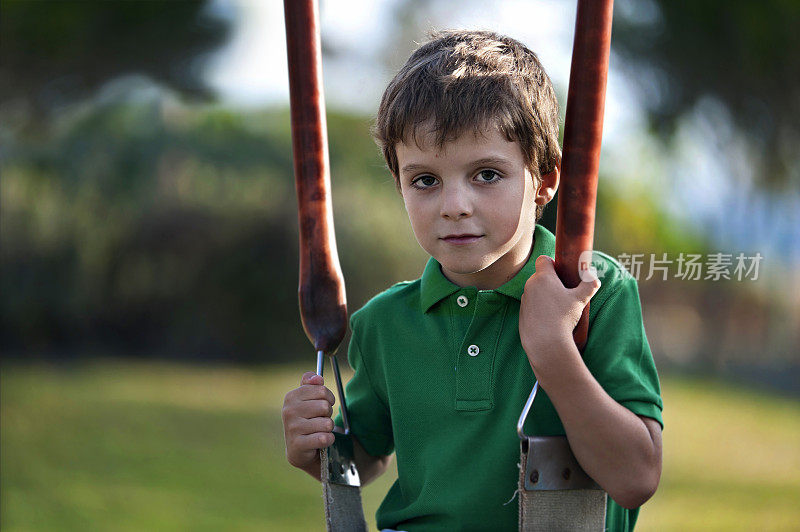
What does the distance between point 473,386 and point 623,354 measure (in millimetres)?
193

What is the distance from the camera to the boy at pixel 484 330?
0.98 metres

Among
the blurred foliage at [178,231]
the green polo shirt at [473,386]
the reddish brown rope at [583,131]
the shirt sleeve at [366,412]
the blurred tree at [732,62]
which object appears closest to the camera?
the reddish brown rope at [583,131]

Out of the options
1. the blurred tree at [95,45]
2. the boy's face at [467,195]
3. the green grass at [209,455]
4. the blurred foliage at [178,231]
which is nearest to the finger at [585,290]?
the boy's face at [467,195]

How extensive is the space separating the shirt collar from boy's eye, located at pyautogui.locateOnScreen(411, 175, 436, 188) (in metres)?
0.17

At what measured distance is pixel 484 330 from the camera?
1.13 meters

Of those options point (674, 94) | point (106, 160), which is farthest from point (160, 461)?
point (674, 94)

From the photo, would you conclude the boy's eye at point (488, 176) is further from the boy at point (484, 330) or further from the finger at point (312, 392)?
the finger at point (312, 392)

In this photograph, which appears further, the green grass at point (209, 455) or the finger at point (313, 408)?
the green grass at point (209, 455)

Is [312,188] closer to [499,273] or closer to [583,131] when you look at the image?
[499,273]

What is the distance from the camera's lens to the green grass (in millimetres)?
4688

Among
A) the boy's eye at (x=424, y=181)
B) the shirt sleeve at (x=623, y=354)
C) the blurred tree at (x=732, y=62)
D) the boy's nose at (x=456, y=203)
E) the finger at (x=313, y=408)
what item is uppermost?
the blurred tree at (x=732, y=62)

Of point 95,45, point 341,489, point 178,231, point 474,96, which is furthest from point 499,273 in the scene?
point 178,231

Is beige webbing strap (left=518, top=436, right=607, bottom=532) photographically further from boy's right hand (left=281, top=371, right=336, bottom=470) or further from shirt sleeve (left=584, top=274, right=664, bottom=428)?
boy's right hand (left=281, top=371, right=336, bottom=470)

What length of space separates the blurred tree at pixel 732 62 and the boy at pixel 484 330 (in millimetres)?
4263
